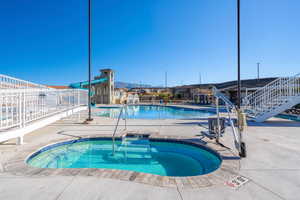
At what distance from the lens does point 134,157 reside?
436 centimetres

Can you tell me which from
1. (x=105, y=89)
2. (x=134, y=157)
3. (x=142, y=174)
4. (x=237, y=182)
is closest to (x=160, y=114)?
(x=134, y=157)

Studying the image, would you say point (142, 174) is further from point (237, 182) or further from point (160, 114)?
point (160, 114)

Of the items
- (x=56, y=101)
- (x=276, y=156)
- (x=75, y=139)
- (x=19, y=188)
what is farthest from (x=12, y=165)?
(x=276, y=156)

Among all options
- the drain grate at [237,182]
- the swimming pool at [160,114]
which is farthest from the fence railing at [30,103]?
the drain grate at [237,182]

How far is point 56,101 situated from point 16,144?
2.89m

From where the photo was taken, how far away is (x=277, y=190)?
2.19 metres

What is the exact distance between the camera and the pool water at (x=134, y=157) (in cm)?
364

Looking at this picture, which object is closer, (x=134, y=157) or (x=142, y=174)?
(x=142, y=174)

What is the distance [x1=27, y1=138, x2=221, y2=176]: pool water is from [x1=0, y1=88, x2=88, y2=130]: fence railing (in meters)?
1.12

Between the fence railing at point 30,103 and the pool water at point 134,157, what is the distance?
112 cm

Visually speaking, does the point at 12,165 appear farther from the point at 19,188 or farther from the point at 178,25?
the point at 178,25

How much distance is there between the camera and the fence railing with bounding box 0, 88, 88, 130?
3865 mm

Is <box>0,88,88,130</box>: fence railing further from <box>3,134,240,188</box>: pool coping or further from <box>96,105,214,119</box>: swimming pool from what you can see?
<box>96,105,214,119</box>: swimming pool

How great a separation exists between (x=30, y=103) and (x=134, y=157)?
155 inches
